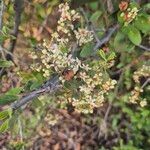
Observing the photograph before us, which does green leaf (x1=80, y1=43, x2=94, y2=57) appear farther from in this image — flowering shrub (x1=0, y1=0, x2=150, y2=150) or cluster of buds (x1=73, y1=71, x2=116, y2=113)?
cluster of buds (x1=73, y1=71, x2=116, y2=113)

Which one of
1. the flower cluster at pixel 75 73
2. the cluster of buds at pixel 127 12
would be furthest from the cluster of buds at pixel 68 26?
the cluster of buds at pixel 127 12

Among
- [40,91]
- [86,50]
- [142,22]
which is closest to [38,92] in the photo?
[40,91]

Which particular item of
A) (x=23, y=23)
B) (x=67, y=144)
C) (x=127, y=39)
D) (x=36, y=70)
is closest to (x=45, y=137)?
(x=67, y=144)

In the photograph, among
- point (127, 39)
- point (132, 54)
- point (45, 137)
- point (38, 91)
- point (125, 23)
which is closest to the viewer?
point (38, 91)

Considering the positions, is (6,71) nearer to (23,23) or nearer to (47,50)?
(23,23)

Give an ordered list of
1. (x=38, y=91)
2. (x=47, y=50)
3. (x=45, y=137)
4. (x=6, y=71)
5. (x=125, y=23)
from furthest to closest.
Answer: (x=45, y=137)
(x=6, y=71)
(x=125, y=23)
(x=47, y=50)
(x=38, y=91)

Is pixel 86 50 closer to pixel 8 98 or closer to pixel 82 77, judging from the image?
pixel 82 77

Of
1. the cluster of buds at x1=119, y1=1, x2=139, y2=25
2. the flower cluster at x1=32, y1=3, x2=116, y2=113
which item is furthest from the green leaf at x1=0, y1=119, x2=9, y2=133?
the cluster of buds at x1=119, y1=1, x2=139, y2=25

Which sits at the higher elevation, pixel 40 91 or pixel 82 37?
pixel 82 37

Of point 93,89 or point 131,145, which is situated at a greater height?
point 93,89
